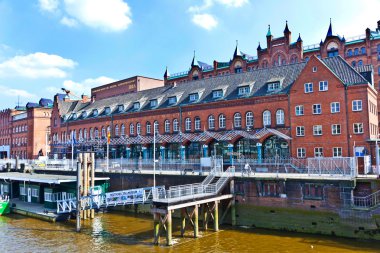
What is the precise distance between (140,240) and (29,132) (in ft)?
216

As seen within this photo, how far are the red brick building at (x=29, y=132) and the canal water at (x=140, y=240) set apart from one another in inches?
2115

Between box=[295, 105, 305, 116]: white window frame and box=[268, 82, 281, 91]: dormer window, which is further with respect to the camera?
box=[268, 82, 281, 91]: dormer window

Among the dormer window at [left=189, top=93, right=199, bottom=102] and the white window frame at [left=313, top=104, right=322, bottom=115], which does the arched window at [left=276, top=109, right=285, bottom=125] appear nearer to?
the white window frame at [left=313, top=104, right=322, bottom=115]

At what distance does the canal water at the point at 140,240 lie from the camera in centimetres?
2244

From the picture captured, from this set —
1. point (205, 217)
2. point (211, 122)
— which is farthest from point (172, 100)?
point (205, 217)

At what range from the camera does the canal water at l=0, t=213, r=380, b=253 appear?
22.4 m

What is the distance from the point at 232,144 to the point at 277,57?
2580 cm

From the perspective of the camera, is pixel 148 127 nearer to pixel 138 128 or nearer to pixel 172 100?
pixel 138 128

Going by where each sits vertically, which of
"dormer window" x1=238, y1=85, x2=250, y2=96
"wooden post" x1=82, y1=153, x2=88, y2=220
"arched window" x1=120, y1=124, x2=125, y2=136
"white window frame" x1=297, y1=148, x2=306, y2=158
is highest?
"dormer window" x1=238, y1=85, x2=250, y2=96

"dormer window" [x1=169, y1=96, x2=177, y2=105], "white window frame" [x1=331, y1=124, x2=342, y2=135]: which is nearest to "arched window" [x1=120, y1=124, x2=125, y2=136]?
"dormer window" [x1=169, y1=96, x2=177, y2=105]

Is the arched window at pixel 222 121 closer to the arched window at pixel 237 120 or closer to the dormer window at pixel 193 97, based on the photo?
the arched window at pixel 237 120

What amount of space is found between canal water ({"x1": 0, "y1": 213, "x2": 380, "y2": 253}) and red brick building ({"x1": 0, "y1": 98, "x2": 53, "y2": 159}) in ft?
176

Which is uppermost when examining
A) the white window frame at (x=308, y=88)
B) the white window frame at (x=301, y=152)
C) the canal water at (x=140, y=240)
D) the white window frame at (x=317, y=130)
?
the white window frame at (x=308, y=88)

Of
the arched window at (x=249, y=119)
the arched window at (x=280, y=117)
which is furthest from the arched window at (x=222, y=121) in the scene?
the arched window at (x=280, y=117)
